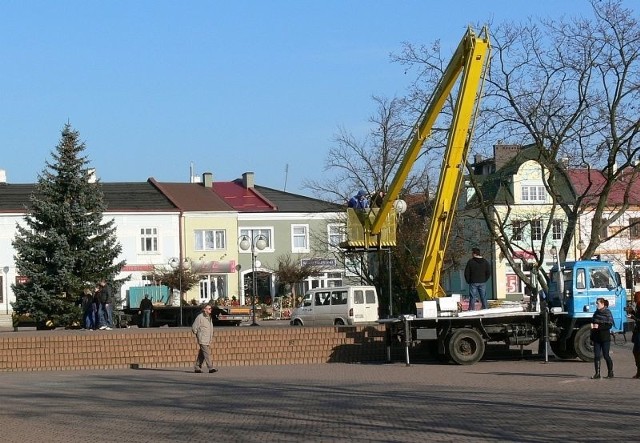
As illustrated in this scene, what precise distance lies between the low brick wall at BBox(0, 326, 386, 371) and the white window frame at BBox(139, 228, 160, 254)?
138 ft

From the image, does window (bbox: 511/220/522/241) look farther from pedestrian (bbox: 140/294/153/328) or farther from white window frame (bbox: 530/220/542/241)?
pedestrian (bbox: 140/294/153/328)

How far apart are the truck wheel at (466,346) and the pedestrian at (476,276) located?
1300 mm

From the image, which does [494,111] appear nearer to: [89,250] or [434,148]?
[434,148]

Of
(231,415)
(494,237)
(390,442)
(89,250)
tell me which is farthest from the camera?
(89,250)

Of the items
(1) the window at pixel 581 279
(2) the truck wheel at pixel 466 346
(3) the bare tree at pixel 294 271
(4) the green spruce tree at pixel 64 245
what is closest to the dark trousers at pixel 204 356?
(2) the truck wheel at pixel 466 346

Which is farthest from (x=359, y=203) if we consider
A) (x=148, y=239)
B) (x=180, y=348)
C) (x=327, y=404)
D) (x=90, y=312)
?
(x=148, y=239)

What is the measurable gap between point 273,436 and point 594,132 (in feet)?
80.2

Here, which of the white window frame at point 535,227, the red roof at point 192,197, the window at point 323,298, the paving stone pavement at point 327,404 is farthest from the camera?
the red roof at point 192,197

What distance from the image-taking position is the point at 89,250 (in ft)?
152

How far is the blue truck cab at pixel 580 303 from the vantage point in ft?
84.4

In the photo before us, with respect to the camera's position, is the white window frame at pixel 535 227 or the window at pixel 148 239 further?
the window at pixel 148 239

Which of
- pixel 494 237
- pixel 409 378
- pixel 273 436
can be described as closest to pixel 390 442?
pixel 273 436

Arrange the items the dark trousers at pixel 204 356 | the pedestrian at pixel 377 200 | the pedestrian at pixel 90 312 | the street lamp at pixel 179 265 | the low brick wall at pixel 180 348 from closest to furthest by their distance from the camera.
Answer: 1. the dark trousers at pixel 204 356
2. the low brick wall at pixel 180 348
3. the pedestrian at pixel 377 200
4. the pedestrian at pixel 90 312
5. the street lamp at pixel 179 265

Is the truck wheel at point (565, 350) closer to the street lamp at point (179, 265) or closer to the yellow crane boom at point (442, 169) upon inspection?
the yellow crane boom at point (442, 169)
